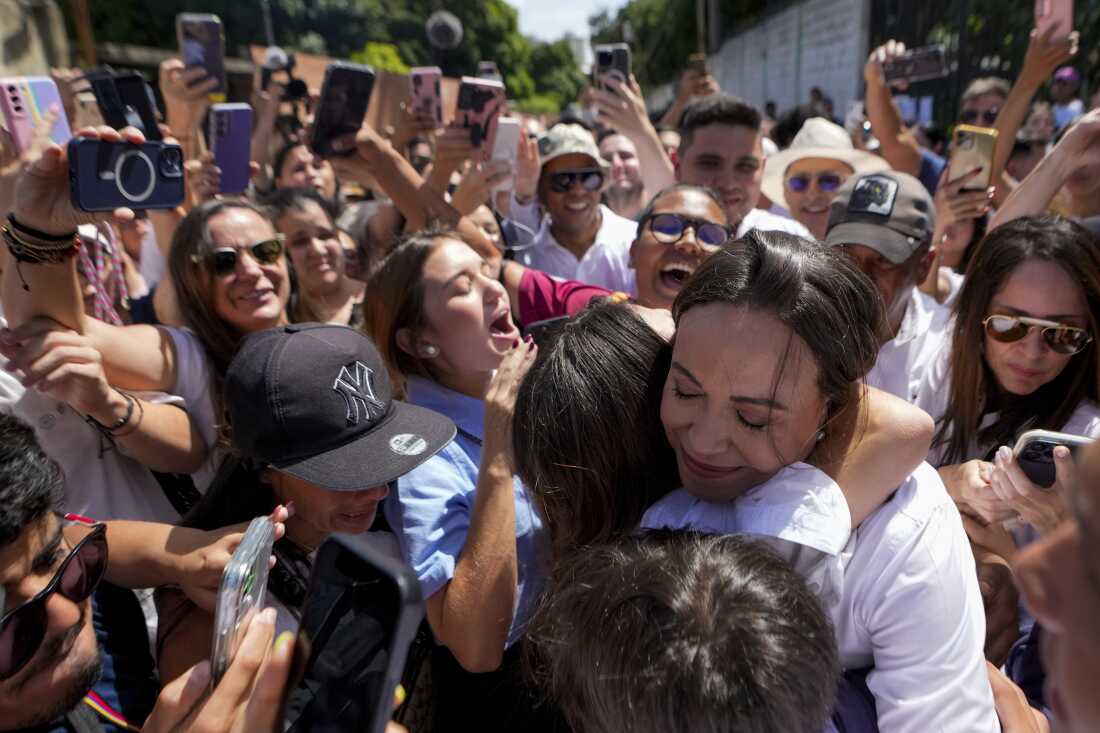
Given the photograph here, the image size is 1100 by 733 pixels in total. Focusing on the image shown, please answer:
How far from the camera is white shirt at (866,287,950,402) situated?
8.05ft

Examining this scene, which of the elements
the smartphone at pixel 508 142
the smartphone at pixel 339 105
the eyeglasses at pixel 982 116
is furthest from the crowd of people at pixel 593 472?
the eyeglasses at pixel 982 116

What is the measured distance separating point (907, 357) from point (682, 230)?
0.90 m

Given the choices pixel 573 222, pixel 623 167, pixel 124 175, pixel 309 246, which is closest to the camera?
pixel 124 175

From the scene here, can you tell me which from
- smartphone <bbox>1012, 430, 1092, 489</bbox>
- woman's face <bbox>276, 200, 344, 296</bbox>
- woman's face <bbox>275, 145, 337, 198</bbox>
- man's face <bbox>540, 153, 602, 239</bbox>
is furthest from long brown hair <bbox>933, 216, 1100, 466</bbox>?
woman's face <bbox>275, 145, 337, 198</bbox>

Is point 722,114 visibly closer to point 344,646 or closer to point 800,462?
point 800,462

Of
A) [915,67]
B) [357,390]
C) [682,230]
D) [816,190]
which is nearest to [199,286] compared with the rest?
[357,390]

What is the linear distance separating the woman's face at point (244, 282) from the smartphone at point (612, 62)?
2.60 meters

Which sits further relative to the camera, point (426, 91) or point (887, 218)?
point (426, 91)

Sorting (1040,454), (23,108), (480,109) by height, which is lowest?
(1040,454)

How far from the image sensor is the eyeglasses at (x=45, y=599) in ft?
3.98

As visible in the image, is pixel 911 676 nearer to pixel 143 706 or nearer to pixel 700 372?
pixel 700 372

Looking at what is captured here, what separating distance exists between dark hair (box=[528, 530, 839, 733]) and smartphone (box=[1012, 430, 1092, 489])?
0.70 m

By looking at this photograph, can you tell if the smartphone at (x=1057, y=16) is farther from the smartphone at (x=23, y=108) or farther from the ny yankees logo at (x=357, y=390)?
the smartphone at (x=23, y=108)

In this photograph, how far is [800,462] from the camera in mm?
1325
